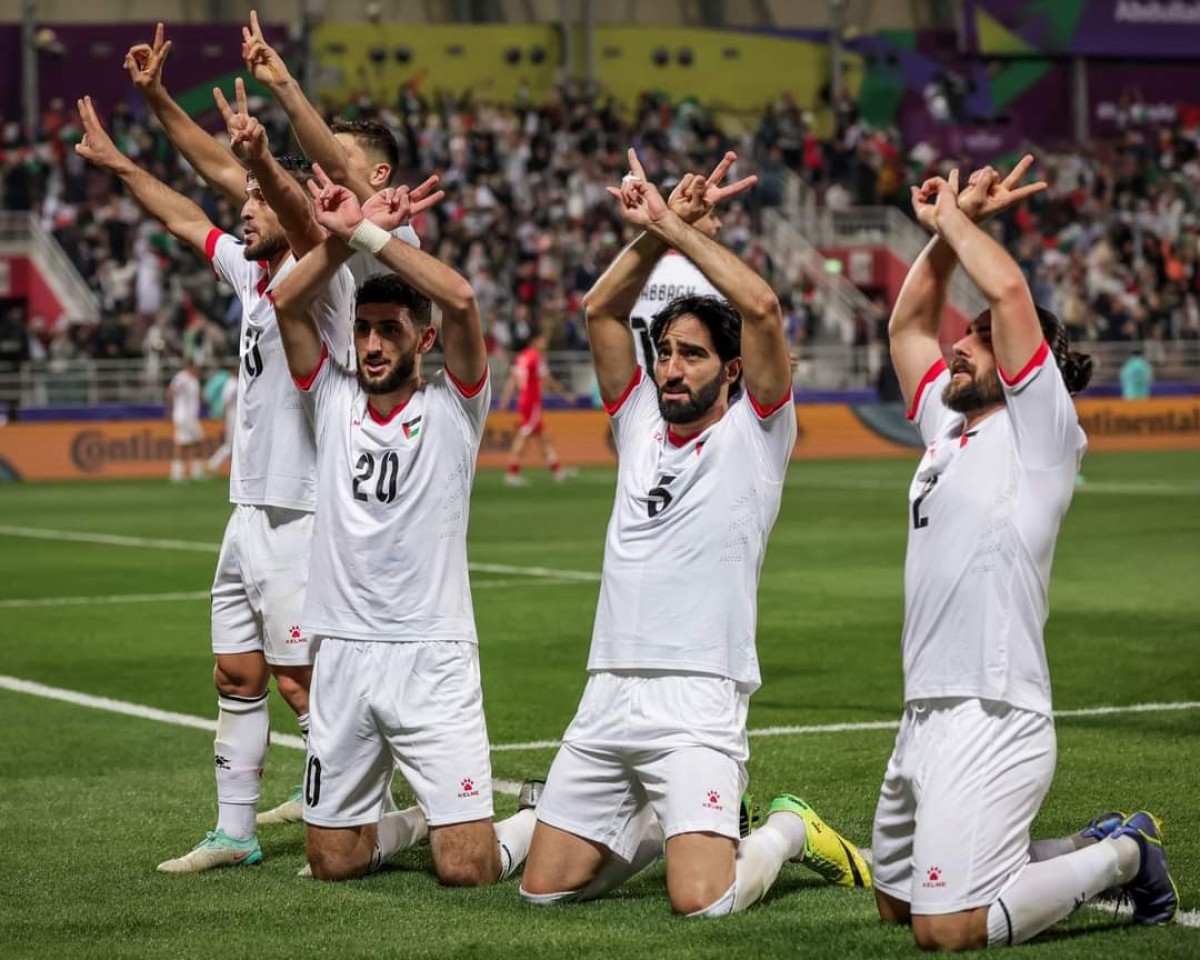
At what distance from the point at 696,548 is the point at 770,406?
52 cm

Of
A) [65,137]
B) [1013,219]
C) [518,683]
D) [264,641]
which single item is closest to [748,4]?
[1013,219]

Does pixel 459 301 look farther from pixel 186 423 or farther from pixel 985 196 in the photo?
pixel 186 423

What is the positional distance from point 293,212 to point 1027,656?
2.94 metres

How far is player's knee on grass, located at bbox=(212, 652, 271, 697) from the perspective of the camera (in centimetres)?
786

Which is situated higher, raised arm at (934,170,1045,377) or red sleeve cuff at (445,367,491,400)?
raised arm at (934,170,1045,377)

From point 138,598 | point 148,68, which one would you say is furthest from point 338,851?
point 138,598

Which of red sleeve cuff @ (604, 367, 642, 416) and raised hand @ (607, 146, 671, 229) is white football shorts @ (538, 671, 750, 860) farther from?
raised hand @ (607, 146, 671, 229)

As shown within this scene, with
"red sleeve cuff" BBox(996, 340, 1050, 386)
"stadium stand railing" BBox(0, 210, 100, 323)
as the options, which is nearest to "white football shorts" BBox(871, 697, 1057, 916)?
"red sleeve cuff" BBox(996, 340, 1050, 386)

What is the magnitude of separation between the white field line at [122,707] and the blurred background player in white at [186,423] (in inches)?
734

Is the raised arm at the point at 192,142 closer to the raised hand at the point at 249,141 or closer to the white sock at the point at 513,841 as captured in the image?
the raised hand at the point at 249,141

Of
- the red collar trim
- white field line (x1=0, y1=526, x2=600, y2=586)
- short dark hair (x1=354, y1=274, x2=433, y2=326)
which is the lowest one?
white field line (x1=0, y1=526, x2=600, y2=586)

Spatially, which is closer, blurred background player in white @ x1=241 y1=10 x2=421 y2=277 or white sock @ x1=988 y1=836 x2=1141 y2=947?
white sock @ x1=988 y1=836 x2=1141 y2=947

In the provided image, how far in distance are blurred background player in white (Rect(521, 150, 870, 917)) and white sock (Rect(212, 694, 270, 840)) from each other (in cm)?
133

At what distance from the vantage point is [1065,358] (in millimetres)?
6254
